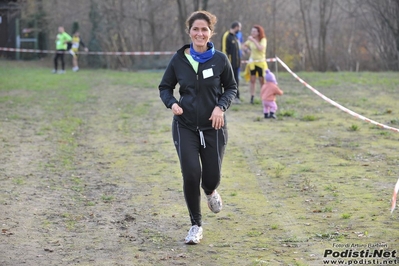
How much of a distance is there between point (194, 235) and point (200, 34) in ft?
5.86

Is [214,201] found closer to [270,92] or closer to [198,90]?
[198,90]

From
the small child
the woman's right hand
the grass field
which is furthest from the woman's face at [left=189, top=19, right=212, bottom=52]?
the small child

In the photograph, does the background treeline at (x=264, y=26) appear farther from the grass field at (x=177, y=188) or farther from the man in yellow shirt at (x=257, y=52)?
the grass field at (x=177, y=188)

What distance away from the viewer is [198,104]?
666cm

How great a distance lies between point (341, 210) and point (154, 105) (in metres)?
Result: 11.8

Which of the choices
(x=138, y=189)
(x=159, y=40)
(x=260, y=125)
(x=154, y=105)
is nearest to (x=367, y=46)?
(x=159, y=40)

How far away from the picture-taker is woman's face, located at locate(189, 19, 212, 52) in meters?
6.68

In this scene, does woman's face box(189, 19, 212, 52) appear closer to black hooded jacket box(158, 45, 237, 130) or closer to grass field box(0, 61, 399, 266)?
black hooded jacket box(158, 45, 237, 130)

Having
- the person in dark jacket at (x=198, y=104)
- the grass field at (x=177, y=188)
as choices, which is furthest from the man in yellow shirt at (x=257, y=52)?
the person in dark jacket at (x=198, y=104)

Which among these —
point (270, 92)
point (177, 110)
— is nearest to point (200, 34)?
point (177, 110)

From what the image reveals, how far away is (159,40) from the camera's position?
3891 cm

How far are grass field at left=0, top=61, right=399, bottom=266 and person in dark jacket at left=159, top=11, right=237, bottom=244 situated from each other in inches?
27.8

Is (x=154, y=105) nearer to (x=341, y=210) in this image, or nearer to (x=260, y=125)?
(x=260, y=125)

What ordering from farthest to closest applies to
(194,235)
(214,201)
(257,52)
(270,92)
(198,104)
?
1. (257,52)
2. (270,92)
3. (214,201)
4. (194,235)
5. (198,104)
